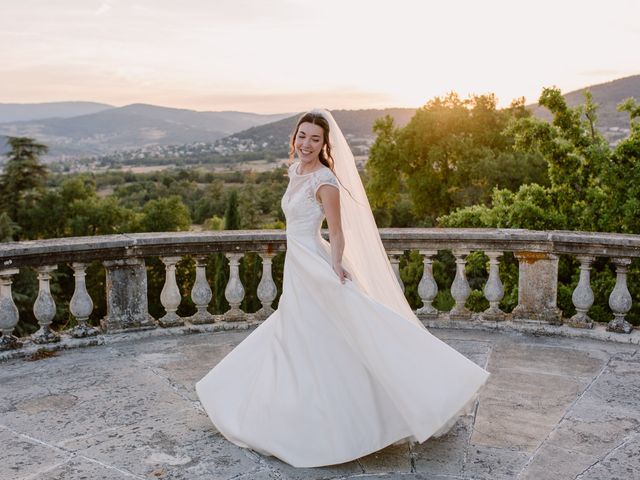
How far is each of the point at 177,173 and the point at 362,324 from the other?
84.0m

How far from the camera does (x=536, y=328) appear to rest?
601 centimetres

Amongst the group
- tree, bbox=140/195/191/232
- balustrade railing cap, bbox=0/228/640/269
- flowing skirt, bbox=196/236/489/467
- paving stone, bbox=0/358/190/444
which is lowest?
tree, bbox=140/195/191/232

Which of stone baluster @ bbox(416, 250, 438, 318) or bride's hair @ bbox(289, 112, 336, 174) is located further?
stone baluster @ bbox(416, 250, 438, 318)

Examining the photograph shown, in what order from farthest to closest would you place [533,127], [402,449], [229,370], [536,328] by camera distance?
[533,127]
[536,328]
[229,370]
[402,449]

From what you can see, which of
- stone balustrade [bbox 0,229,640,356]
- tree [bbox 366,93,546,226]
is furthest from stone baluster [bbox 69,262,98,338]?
tree [bbox 366,93,546,226]

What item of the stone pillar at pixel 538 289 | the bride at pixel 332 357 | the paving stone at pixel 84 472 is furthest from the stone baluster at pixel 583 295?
the paving stone at pixel 84 472

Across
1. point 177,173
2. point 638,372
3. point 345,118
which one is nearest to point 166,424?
point 638,372

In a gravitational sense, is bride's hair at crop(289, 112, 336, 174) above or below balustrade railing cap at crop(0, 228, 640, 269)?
above

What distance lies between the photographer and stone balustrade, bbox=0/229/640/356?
5.59 m

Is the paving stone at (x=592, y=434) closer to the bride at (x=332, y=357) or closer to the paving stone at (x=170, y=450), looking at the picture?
the bride at (x=332, y=357)

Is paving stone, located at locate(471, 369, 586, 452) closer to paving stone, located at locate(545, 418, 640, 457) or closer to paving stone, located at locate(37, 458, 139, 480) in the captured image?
paving stone, located at locate(545, 418, 640, 457)

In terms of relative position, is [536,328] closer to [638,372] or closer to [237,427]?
[638,372]

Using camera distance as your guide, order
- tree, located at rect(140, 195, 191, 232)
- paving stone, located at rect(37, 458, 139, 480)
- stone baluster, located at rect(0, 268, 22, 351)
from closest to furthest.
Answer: paving stone, located at rect(37, 458, 139, 480)
stone baluster, located at rect(0, 268, 22, 351)
tree, located at rect(140, 195, 191, 232)

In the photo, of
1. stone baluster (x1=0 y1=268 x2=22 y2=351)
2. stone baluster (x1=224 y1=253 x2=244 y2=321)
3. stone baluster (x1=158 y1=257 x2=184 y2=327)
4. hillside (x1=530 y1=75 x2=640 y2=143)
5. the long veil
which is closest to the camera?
the long veil
